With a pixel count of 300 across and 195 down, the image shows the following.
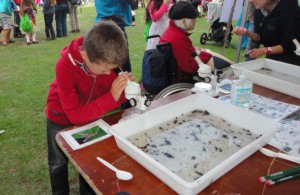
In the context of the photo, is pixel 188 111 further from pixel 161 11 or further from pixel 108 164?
pixel 161 11

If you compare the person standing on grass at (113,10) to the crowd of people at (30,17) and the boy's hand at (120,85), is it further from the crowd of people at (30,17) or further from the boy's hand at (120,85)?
the crowd of people at (30,17)

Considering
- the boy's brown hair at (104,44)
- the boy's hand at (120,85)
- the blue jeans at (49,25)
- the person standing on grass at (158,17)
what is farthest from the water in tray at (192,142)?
the blue jeans at (49,25)

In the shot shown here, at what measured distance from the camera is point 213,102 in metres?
1.25

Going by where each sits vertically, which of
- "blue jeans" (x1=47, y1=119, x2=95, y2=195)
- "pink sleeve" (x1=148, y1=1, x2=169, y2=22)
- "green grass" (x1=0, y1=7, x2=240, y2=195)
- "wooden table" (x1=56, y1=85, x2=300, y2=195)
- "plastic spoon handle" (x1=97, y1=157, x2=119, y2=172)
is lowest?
"green grass" (x1=0, y1=7, x2=240, y2=195)

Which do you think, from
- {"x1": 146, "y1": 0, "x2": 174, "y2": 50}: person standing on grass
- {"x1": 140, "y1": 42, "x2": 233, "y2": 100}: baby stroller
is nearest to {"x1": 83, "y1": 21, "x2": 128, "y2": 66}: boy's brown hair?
{"x1": 140, "y1": 42, "x2": 233, "y2": 100}: baby stroller

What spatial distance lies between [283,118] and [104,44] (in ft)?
2.99

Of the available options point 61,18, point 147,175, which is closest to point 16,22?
point 61,18

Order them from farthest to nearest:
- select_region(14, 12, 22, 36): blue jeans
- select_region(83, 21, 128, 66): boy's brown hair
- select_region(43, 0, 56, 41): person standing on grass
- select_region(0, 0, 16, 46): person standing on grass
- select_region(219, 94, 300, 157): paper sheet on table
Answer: select_region(14, 12, 22, 36): blue jeans, select_region(43, 0, 56, 41): person standing on grass, select_region(0, 0, 16, 46): person standing on grass, select_region(83, 21, 128, 66): boy's brown hair, select_region(219, 94, 300, 157): paper sheet on table

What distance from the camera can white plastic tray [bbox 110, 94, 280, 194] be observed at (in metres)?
0.77

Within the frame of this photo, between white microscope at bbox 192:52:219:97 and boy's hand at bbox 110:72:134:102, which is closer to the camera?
boy's hand at bbox 110:72:134:102

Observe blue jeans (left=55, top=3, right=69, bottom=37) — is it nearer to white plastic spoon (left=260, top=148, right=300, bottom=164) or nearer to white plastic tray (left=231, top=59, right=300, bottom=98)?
white plastic tray (left=231, top=59, right=300, bottom=98)

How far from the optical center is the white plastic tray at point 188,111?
0.77 m

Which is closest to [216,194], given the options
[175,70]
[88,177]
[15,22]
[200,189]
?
[200,189]

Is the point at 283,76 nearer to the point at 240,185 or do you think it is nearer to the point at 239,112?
the point at 239,112
